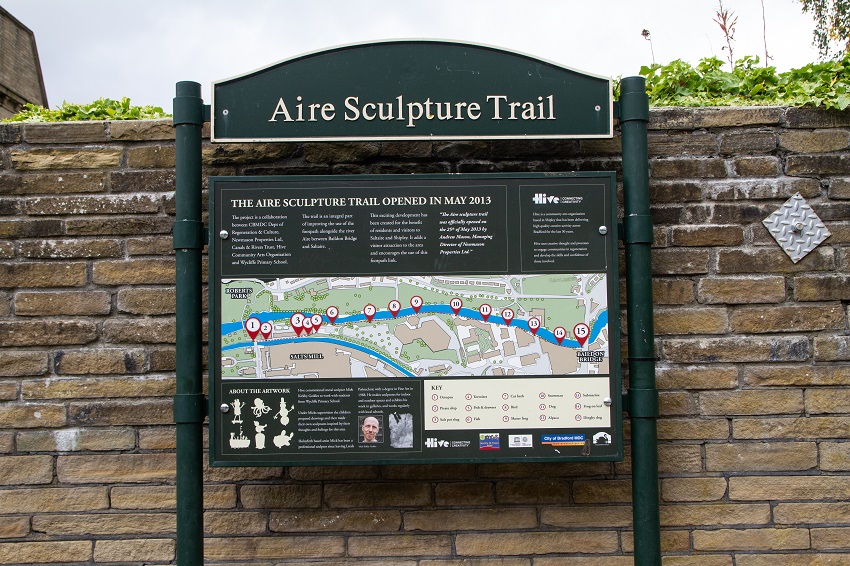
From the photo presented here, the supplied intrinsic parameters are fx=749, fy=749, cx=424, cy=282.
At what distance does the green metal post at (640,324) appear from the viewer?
3.16m

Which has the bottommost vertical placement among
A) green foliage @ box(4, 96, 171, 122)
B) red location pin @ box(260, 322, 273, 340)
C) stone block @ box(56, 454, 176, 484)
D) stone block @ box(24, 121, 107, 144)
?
stone block @ box(56, 454, 176, 484)

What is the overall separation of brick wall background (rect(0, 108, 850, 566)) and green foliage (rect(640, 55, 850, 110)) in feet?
0.63

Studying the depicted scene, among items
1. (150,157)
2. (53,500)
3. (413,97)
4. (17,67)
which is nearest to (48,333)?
(53,500)

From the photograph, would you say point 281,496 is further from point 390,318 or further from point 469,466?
point 390,318

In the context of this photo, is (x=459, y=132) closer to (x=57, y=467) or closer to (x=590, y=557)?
(x=590, y=557)

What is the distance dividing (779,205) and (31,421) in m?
3.56

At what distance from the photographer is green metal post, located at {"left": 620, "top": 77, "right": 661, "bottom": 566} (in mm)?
3160

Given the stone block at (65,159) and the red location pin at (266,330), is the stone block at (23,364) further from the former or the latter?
the red location pin at (266,330)

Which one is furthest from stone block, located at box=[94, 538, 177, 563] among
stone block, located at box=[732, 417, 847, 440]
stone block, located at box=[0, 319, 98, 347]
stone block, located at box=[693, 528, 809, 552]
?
stone block, located at box=[732, 417, 847, 440]

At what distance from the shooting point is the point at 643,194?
3.22 metres

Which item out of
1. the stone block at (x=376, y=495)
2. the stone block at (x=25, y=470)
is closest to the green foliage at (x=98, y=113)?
the stone block at (x=25, y=470)

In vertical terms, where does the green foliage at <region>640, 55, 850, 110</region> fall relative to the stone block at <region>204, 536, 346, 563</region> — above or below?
above

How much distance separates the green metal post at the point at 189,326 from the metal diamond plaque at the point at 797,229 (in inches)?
101

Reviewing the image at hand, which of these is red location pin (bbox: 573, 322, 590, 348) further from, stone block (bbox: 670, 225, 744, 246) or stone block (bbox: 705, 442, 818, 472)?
stone block (bbox: 705, 442, 818, 472)
